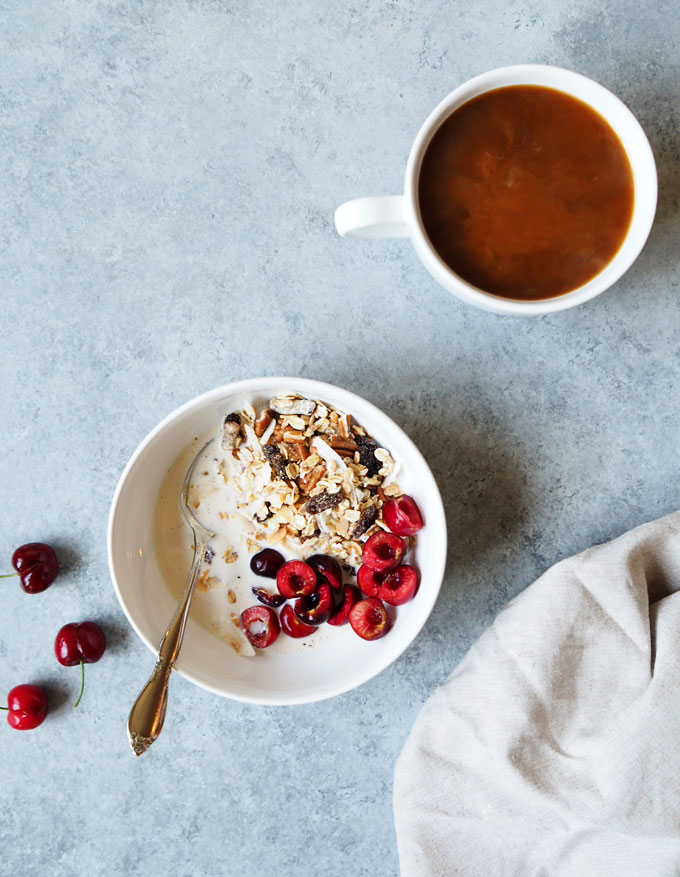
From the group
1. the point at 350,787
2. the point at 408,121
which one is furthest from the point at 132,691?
the point at 408,121

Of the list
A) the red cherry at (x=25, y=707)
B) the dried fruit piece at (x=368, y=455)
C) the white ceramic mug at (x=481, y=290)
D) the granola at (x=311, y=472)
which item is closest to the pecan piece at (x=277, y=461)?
the granola at (x=311, y=472)

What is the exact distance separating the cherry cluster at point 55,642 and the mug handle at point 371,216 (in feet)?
2.10

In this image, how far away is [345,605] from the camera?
1.06 meters

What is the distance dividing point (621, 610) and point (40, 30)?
46.0 inches

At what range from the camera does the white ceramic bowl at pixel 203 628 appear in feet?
3.22

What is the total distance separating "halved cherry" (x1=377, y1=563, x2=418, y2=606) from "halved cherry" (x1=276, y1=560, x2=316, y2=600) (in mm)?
96

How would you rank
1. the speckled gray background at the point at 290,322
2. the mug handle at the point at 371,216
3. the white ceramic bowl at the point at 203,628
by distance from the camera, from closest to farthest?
the mug handle at the point at 371,216 → the white ceramic bowl at the point at 203,628 → the speckled gray background at the point at 290,322

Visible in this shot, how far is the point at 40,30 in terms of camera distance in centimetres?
111

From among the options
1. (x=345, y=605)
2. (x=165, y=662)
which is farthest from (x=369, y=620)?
(x=165, y=662)

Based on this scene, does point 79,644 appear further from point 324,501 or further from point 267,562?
point 324,501

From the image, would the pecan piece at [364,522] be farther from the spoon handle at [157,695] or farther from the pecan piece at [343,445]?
the spoon handle at [157,695]

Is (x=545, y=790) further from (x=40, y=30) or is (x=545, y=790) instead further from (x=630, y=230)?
(x=40, y=30)

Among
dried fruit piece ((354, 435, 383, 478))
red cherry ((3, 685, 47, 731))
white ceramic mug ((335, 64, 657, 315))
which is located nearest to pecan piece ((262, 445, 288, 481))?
dried fruit piece ((354, 435, 383, 478))

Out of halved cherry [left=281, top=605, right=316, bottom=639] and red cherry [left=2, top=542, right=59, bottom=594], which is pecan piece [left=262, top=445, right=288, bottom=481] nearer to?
halved cherry [left=281, top=605, right=316, bottom=639]
